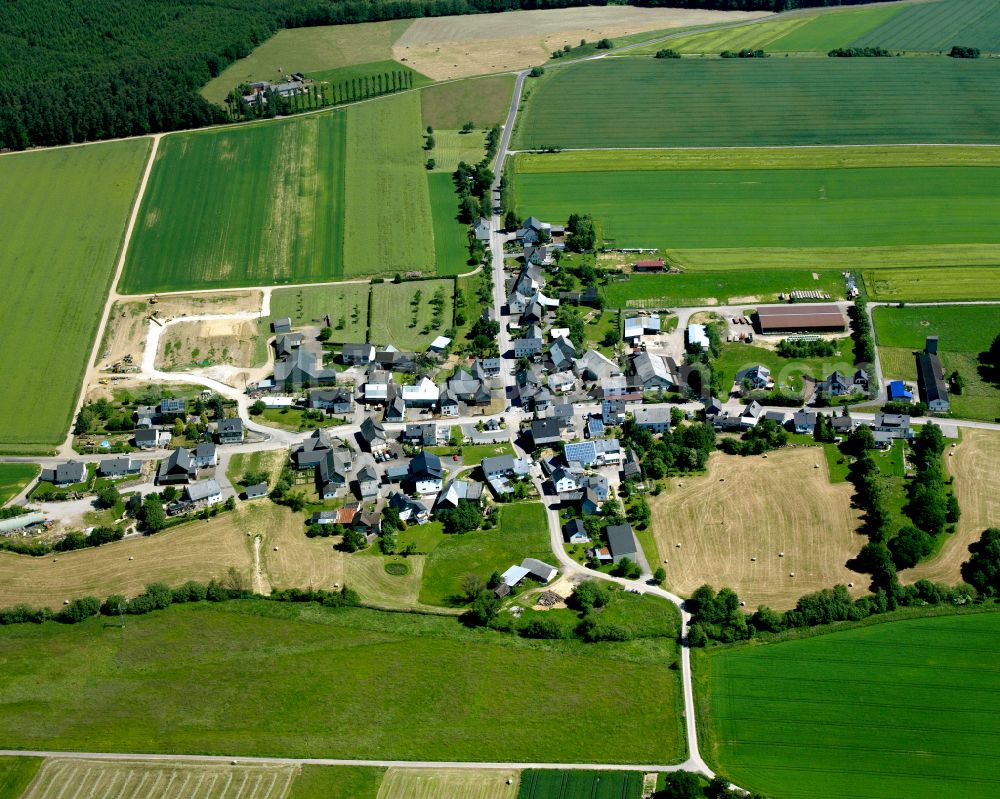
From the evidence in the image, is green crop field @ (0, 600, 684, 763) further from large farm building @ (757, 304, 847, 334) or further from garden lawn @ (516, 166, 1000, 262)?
garden lawn @ (516, 166, 1000, 262)

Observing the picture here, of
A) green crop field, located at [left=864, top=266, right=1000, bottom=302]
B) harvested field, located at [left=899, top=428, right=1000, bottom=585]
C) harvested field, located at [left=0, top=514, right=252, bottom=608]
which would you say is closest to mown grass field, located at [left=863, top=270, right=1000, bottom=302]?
green crop field, located at [left=864, top=266, right=1000, bottom=302]

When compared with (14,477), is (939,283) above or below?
above

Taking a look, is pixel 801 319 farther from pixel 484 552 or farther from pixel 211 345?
pixel 211 345

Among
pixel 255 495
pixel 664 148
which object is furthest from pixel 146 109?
pixel 255 495

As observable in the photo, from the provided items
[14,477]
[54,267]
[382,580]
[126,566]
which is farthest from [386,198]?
[382,580]

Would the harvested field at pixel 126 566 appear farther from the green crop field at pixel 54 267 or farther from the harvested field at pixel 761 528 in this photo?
the harvested field at pixel 761 528
